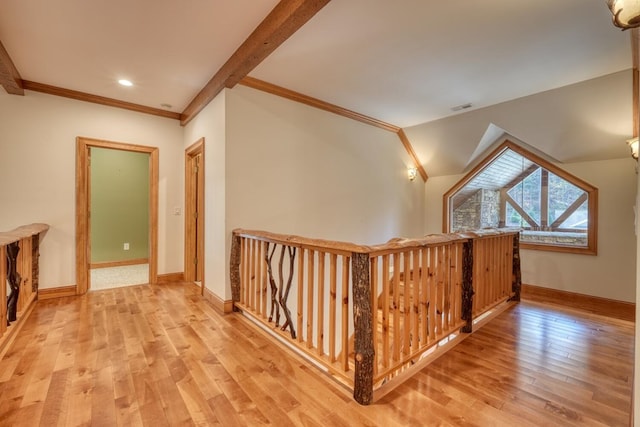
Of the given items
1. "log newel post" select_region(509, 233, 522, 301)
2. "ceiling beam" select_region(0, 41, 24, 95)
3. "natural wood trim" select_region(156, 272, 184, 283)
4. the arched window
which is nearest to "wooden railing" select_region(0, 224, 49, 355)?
"natural wood trim" select_region(156, 272, 184, 283)

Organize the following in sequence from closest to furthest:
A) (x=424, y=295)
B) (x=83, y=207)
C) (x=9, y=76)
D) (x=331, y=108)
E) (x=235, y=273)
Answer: (x=424, y=295), (x=9, y=76), (x=235, y=273), (x=83, y=207), (x=331, y=108)

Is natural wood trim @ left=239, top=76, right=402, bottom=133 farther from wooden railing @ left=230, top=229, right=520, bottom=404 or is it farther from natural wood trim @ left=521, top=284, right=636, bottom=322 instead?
natural wood trim @ left=521, top=284, right=636, bottom=322

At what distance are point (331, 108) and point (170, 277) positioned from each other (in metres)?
3.35

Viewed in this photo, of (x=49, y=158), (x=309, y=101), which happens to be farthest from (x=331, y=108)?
(x=49, y=158)

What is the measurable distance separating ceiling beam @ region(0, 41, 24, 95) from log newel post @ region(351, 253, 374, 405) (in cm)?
347

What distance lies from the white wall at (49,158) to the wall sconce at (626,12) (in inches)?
180

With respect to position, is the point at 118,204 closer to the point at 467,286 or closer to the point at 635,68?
the point at 467,286

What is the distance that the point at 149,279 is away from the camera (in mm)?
4066

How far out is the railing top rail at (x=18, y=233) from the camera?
197 cm

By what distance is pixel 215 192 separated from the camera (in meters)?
3.22

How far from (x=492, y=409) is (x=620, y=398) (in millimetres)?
847

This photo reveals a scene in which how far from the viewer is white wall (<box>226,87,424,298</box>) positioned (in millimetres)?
3109

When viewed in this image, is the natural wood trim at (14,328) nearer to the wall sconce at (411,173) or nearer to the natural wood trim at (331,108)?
the natural wood trim at (331,108)

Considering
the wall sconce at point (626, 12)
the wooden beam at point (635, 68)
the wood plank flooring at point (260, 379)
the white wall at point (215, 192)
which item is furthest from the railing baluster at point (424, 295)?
the white wall at point (215, 192)
